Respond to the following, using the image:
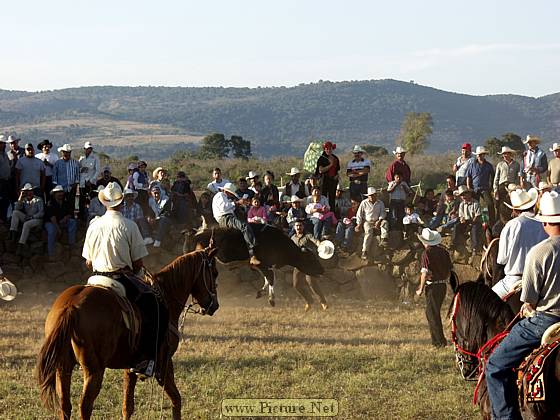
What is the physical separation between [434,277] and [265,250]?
5.56 meters

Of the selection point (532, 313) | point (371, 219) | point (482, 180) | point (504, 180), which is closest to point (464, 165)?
point (482, 180)

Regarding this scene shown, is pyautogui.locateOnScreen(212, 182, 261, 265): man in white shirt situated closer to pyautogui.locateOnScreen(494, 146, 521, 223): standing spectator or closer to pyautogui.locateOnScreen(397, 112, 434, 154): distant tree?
pyautogui.locateOnScreen(494, 146, 521, 223): standing spectator

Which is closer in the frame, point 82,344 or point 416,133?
point 82,344

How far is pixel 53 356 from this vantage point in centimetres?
895

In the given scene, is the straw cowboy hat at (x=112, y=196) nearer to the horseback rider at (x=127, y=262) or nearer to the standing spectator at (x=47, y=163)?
the horseback rider at (x=127, y=262)

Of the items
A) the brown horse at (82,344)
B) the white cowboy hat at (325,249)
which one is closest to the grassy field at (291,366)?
the brown horse at (82,344)

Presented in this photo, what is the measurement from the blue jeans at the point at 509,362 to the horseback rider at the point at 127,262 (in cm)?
375

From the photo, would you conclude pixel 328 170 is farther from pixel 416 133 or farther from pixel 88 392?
pixel 416 133

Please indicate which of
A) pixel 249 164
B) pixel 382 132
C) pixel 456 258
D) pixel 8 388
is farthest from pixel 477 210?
pixel 382 132

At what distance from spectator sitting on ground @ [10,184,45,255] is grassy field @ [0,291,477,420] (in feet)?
8.32

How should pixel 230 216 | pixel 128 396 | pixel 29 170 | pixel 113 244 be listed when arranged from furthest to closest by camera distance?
pixel 29 170
pixel 230 216
pixel 128 396
pixel 113 244

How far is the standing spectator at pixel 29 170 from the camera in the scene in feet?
68.0

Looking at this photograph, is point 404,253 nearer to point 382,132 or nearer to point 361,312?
point 361,312

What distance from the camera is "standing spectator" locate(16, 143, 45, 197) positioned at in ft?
68.0
